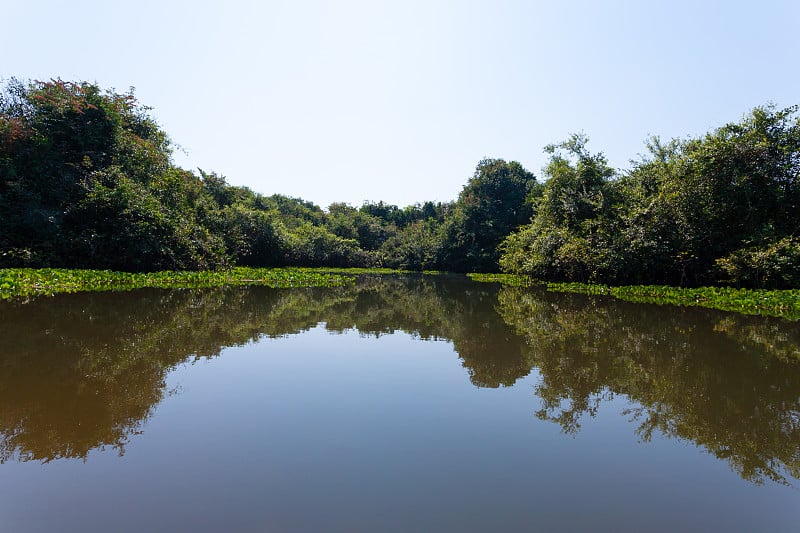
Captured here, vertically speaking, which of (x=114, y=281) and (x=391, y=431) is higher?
(x=391, y=431)

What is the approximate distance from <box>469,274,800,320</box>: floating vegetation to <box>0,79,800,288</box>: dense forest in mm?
1280

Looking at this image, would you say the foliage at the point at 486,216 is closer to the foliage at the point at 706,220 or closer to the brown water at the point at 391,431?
the foliage at the point at 706,220

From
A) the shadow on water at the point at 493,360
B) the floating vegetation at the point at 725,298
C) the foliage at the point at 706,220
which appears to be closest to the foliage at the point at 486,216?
the foliage at the point at 706,220

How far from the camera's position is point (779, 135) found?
16156mm

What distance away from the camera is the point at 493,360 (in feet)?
22.9

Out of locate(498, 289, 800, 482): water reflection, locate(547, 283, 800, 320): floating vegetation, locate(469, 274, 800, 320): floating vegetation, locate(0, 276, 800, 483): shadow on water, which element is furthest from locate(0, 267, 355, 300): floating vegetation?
locate(498, 289, 800, 482): water reflection

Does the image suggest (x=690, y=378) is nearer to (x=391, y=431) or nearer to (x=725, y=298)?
(x=391, y=431)

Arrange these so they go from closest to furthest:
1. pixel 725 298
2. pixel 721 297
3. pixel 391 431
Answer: pixel 391 431 < pixel 725 298 < pixel 721 297

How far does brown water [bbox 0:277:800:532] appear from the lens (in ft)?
9.08

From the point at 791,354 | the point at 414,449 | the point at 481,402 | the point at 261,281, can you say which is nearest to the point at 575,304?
the point at 791,354

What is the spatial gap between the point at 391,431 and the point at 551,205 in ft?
77.2

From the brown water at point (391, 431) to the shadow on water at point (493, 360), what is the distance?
0.13 ft

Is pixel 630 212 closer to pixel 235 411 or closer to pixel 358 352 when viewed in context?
pixel 358 352

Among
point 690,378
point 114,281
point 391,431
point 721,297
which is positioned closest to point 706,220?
point 721,297
